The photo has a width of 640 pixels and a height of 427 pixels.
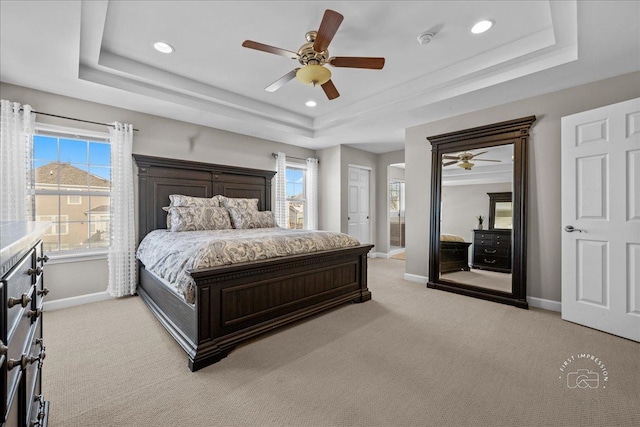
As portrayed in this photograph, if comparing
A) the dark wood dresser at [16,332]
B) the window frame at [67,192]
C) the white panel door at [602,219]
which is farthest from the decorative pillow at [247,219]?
the white panel door at [602,219]

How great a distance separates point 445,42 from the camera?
2734 millimetres

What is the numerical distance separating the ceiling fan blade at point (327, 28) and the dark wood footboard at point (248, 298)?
1.84 m

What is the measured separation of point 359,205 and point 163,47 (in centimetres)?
469

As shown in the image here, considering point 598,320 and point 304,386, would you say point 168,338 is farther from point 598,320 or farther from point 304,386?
point 598,320

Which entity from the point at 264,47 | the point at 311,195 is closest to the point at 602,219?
the point at 264,47

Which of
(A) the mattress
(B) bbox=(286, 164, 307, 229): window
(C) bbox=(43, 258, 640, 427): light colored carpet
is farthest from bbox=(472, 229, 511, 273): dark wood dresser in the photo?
(B) bbox=(286, 164, 307, 229): window

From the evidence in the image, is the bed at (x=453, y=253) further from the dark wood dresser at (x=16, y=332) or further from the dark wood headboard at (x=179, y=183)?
the dark wood dresser at (x=16, y=332)

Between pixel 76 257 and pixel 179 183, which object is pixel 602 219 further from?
pixel 76 257

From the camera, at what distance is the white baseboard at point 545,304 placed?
3.11m

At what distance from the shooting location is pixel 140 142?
3881 mm

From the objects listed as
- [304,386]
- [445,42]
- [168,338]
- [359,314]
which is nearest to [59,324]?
[168,338]

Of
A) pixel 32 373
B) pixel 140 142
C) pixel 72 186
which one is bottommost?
pixel 32 373

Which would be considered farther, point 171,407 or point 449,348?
point 449,348

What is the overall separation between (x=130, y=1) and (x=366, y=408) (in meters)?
3.38
